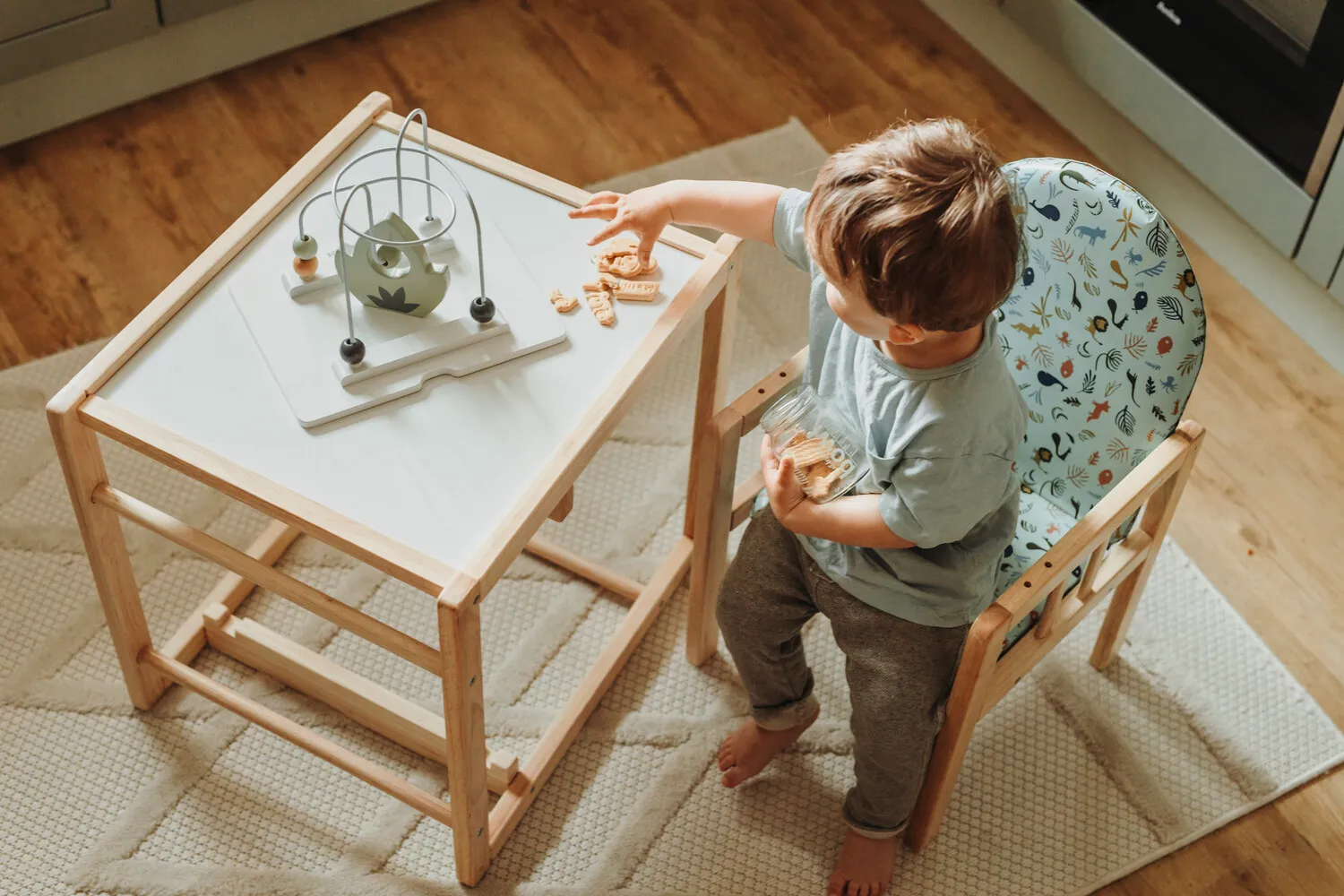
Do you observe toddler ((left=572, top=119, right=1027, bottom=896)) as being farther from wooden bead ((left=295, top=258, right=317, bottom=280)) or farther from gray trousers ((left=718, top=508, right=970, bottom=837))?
wooden bead ((left=295, top=258, right=317, bottom=280))

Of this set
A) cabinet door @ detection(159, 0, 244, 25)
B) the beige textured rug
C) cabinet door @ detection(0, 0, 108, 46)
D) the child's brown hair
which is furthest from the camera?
cabinet door @ detection(159, 0, 244, 25)

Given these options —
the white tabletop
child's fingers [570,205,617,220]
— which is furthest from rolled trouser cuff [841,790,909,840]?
child's fingers [570,205,617,220]

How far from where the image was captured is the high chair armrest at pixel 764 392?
4.42ft

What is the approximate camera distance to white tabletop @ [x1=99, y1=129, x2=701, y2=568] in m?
1.18

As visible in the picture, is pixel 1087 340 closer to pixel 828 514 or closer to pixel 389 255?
pixel 828 514

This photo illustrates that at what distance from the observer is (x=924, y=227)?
1.05 meters

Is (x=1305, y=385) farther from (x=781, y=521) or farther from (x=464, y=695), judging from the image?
(x=464, y=695)

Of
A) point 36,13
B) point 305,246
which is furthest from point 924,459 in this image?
point 36,13

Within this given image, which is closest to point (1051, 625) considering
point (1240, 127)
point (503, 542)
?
point (503, 542)

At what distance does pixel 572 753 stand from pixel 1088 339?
72 cm

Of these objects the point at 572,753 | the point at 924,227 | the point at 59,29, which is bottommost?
the point at 572,753

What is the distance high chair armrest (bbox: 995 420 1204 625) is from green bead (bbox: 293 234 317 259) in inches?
27.2

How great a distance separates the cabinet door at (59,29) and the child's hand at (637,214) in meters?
1.18

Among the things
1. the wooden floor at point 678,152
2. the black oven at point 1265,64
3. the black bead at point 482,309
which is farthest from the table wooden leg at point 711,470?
the black oven at point 1265,64
